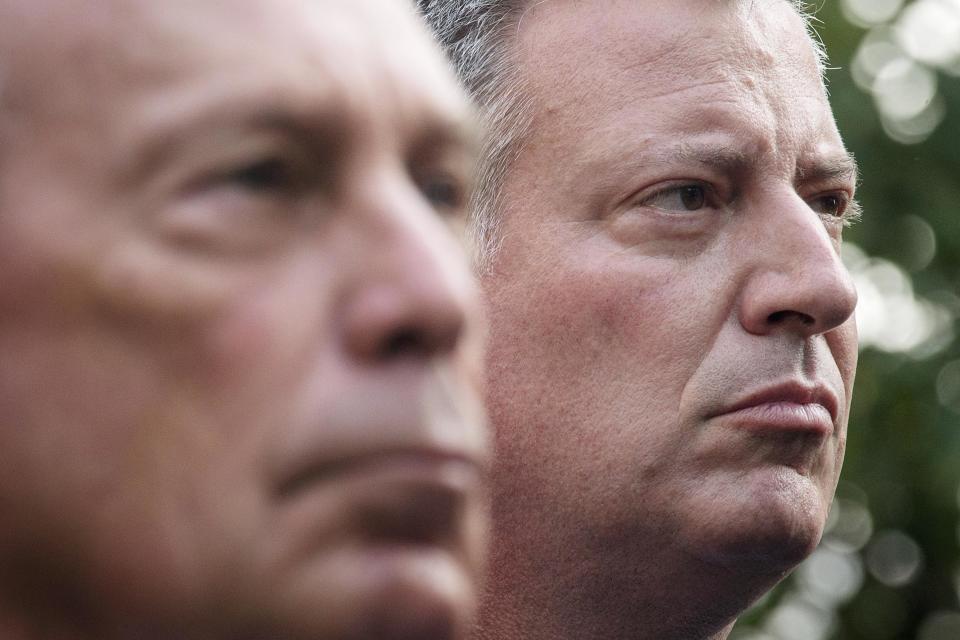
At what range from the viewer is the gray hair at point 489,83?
118 inches

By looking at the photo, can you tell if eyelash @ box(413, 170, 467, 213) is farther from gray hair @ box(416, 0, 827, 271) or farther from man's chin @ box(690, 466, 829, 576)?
gray hair @ box(416, 0, 827, 271)

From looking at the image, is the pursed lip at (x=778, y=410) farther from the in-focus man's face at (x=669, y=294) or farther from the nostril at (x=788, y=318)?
the nostril at (x=788, y=318)

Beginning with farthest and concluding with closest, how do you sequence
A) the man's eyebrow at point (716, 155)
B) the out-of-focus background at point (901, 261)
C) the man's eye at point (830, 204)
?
the out-of-focus background at point (901, 261)
the man's eye at point (830, 204)
the man's eyebrow at point (716, 155)

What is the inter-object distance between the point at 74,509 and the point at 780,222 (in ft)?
5.78

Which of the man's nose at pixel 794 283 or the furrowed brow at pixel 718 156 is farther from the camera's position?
→ the furrowed brow at pixel 718 156

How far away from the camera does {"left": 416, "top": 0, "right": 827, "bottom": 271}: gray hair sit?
299 cm

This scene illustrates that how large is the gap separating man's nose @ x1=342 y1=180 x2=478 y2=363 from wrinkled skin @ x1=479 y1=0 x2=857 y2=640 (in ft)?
4.32

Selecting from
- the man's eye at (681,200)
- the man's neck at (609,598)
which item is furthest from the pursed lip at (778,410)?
the man's eye at (681,200)

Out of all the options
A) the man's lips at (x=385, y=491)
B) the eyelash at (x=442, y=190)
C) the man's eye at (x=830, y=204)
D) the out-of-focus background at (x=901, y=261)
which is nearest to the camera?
the man's lips at (x=385, y=491)

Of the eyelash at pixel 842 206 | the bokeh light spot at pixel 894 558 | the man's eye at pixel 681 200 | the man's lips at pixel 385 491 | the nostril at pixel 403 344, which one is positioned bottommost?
the bokeh light spot at pixel 894 558

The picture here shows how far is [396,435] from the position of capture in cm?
131

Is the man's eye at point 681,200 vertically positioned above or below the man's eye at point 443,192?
below

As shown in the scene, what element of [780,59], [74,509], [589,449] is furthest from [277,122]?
[780,59]

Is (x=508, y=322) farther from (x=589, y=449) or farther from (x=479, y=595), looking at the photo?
(x=479, y=595)
